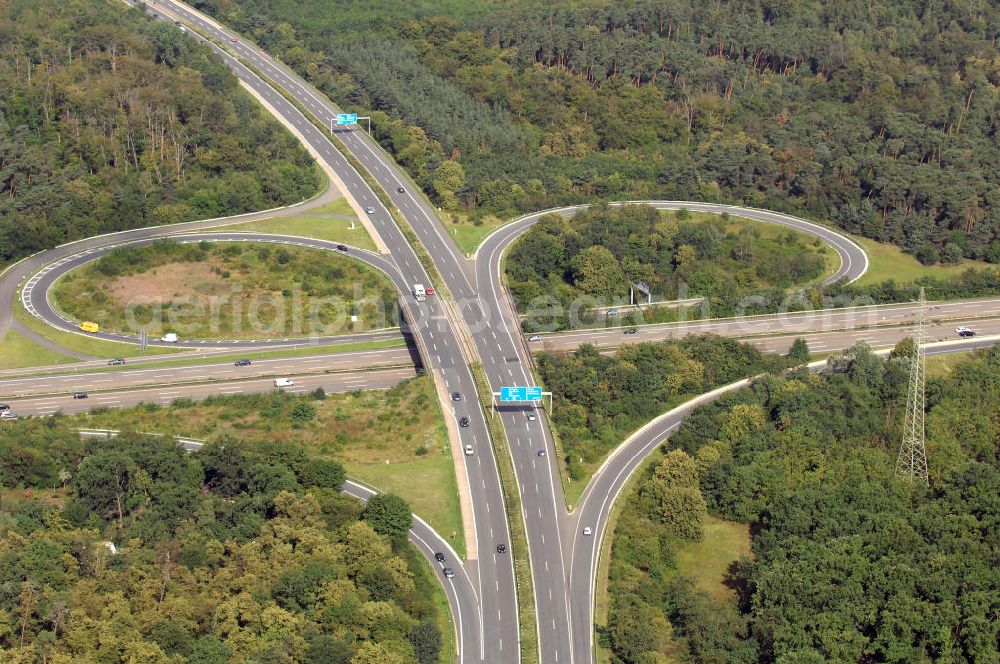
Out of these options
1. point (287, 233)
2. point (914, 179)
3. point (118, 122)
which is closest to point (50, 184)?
point (118, 122)

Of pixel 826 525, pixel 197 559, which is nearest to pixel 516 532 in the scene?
pixel 826 525

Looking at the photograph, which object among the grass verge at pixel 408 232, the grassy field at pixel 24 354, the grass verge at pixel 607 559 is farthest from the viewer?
the grass verge at pixel 408 232

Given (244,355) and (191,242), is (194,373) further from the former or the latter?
Answer: (191,242)

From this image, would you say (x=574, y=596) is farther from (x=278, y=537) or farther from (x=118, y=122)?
(x=118, y=122)

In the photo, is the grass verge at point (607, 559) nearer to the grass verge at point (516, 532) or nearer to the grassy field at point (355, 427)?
the grass verge at point (516, 532)

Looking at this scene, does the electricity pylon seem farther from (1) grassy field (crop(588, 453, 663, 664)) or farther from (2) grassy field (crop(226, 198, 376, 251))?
(2) grassy field (crop(226, 198, 376, 251))

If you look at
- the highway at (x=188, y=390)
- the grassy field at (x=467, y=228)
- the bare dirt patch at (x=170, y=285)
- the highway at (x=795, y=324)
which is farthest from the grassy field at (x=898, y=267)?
the bare dirt patch at (x=170, y=285)
